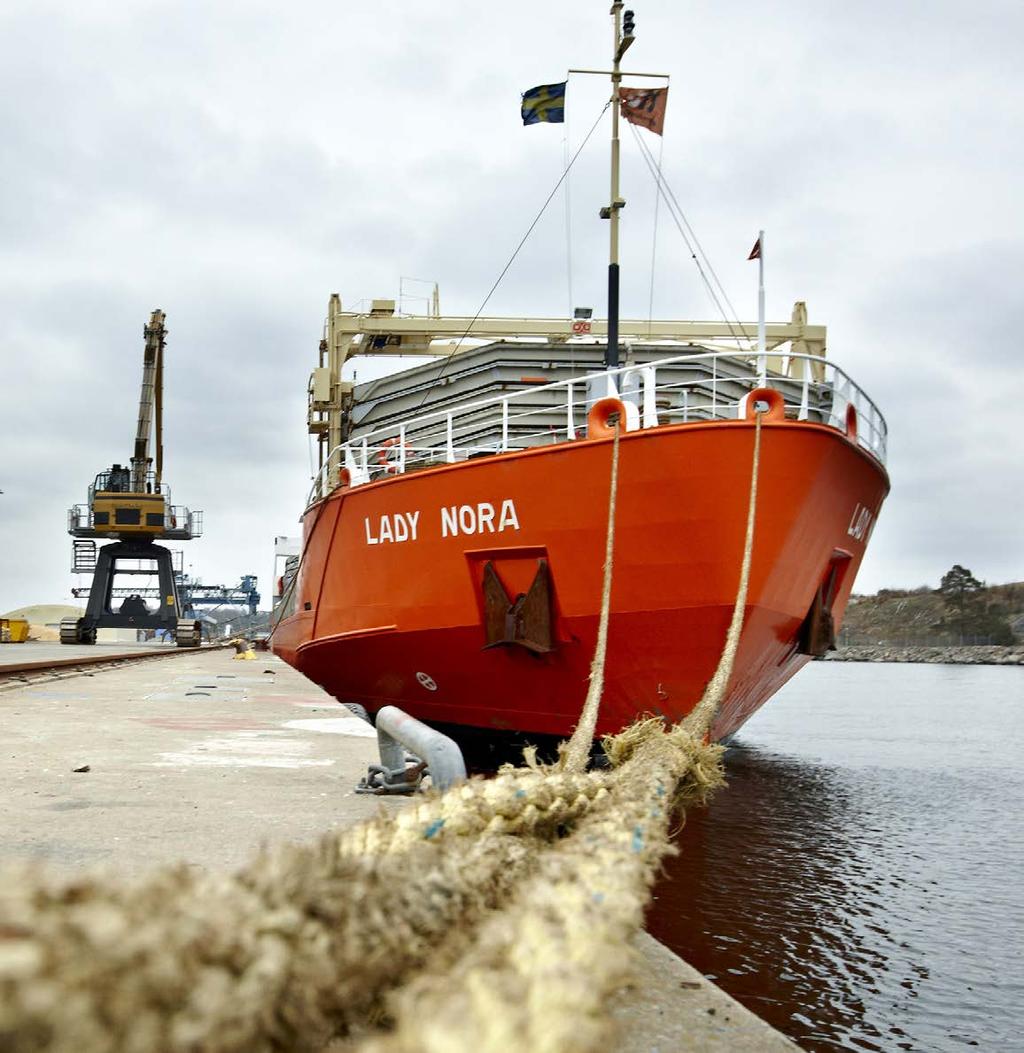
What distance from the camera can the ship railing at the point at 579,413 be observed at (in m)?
8.10

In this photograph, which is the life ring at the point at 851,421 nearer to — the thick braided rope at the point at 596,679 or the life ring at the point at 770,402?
the life ring at the point at 770,402

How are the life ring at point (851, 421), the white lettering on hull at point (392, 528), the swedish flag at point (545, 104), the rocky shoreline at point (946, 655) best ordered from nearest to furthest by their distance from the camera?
the life ring at point (851, 421)
the white lettering on hull at point (392, 528)
the swedish flag at point (545, 104)
the rocky shoreline at point (946, 655)

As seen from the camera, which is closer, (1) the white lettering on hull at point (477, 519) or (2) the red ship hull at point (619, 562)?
(2) the red ship hull at point (619, 562)

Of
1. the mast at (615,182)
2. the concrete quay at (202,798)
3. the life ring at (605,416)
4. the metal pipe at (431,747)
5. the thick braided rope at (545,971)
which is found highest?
the mast at (615,182)

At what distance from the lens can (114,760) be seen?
20.3 ft

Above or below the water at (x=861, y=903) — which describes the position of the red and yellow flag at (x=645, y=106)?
above

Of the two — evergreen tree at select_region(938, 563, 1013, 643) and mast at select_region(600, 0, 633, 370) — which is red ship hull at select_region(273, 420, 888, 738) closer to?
mast at select_region(600, 0, 633, 370)

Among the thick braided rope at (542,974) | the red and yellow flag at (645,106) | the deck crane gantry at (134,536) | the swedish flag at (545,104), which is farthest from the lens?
the deck crane gantry at (134,536)

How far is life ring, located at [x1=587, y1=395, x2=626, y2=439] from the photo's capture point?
7.67 m

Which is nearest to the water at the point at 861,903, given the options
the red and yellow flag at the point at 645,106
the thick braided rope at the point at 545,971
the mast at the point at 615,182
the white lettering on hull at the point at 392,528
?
the thick braided rope at the point at 545,971

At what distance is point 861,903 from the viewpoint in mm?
5473

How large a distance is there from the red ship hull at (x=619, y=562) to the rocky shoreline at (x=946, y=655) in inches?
3208

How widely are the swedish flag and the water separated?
7.84 metres

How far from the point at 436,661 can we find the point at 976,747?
34.2 ft
